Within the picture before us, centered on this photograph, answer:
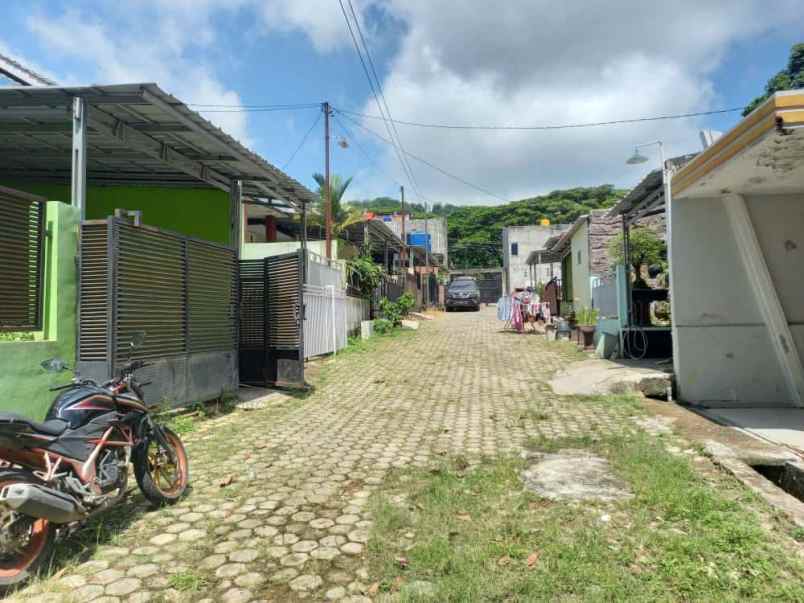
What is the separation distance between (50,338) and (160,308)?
1.21 metres

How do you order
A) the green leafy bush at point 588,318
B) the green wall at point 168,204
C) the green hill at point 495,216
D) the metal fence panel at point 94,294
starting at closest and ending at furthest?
1. the metal fence panel at point 94,294
2. the green wall at point 168,204
3. the green leafy bush at point 588,318
4. the green hill at point 495,216

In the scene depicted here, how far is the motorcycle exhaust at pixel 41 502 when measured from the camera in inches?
102

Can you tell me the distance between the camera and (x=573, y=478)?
4.27 meters

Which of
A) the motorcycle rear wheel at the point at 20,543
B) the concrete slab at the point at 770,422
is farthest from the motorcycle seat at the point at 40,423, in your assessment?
the concrete slab at the point at 770,422

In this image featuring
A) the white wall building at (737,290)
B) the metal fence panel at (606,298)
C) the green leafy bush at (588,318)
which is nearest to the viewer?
the white wall building at (737,290)

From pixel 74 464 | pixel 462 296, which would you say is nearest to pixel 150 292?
pixel 74 464

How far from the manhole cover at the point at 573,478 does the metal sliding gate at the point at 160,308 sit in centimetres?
385

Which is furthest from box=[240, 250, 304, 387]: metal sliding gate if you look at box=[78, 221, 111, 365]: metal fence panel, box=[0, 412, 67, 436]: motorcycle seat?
box=[0, 412, 67, 436]: motorcycle seat

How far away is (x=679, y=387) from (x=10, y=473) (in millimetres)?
7261

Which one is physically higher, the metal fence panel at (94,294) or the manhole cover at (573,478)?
the metal fence panel at (94,294)

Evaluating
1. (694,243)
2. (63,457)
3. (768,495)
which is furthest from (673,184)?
(63,457)

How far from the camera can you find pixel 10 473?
2684 mm

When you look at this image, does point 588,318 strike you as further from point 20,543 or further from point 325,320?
point 20,543

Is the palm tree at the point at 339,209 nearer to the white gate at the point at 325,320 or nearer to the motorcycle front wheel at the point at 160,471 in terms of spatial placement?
the white gate at the point at 325,320
